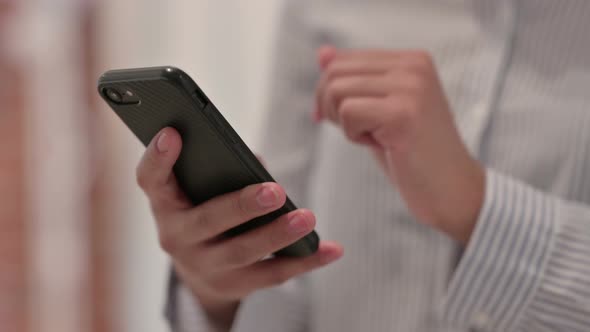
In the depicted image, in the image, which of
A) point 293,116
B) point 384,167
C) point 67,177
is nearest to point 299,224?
point 384,167

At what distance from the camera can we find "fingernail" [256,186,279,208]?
0.34m

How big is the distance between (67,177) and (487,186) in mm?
1148

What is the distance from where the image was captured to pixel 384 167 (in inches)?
19.3

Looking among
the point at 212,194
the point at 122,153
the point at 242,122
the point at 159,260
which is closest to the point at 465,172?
the point at 212,194

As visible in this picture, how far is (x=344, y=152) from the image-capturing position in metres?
0.59

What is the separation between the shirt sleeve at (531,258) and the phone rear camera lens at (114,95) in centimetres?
27

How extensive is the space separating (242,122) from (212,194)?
59 cm

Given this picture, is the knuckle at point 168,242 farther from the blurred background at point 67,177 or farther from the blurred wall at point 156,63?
the blurred background at point 67,177

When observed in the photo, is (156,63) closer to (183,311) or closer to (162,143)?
(183,311)

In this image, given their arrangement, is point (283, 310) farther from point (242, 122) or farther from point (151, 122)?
point (242, 122)

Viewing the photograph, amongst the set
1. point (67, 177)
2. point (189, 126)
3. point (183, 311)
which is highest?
point (189, 126)

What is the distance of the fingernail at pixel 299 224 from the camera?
37cm

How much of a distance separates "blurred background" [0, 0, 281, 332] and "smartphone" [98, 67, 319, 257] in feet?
3.12

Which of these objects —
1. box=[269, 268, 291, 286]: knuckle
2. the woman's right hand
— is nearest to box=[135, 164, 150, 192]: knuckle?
the woman's right hand
